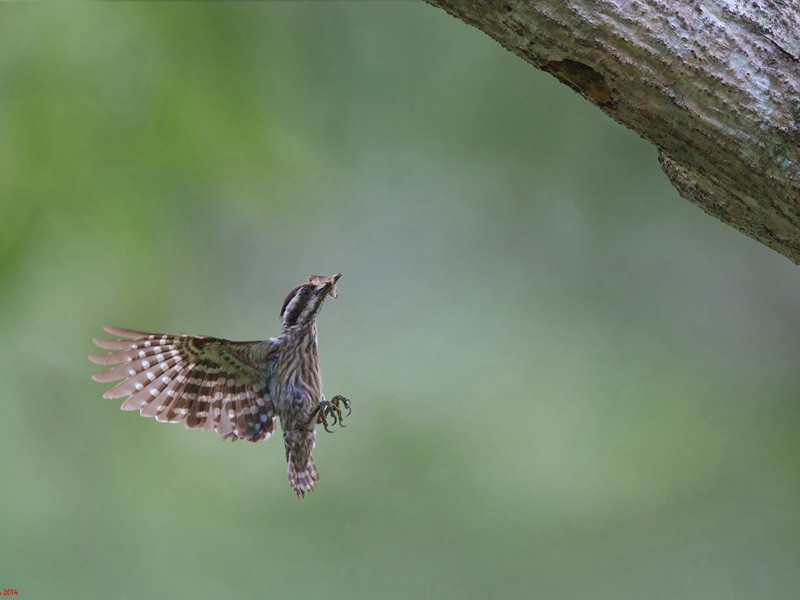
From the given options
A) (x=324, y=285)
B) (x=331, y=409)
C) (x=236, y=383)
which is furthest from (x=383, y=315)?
(x=331, y=409)

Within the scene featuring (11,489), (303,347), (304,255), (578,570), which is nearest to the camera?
(303,347)

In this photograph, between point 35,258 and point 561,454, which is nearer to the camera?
point 35,258

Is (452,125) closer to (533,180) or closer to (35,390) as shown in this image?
(533,180)

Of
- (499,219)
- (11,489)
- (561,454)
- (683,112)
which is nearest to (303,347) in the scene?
(683,112)

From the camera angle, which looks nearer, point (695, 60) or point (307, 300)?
point (695, 60)

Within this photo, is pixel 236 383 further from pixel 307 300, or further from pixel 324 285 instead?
pixel 324 285

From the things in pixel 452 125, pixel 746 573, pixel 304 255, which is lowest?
pixel 746 573

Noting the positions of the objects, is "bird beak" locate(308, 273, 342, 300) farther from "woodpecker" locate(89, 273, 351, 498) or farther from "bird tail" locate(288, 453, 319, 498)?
"bird tail" locate(288, 453, 319, 498)
